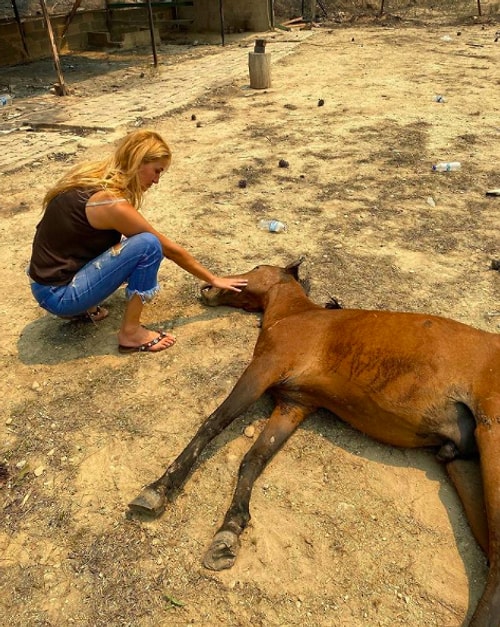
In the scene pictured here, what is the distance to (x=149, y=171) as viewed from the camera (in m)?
3.35

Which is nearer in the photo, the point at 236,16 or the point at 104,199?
the point at 104,199

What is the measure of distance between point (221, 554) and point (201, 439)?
610mm

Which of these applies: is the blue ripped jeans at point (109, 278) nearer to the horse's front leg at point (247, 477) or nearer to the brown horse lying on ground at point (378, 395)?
the brown horse lying on ground at point (378, 395)

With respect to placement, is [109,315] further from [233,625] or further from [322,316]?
[233,625]

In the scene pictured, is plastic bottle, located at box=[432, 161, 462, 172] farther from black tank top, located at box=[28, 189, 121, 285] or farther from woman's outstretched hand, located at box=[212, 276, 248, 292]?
black tank top, located at box=[28, 189, 121, 285]

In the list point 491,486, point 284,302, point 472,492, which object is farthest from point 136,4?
point 491,486

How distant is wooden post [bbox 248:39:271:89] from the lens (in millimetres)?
10547

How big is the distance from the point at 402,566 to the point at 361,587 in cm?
22

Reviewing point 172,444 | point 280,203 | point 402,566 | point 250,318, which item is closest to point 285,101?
point 280,203

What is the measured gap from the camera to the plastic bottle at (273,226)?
5316mm

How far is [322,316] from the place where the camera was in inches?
128


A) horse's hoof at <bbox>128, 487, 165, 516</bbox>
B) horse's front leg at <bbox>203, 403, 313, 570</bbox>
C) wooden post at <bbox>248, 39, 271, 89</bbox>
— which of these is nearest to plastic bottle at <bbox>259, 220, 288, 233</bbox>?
horse's front leg at <bbox>203, 403, 313, 570</bbox>

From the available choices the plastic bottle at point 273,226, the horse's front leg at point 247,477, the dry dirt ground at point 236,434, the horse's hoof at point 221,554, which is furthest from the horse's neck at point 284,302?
the plastic bottle at point 273,226

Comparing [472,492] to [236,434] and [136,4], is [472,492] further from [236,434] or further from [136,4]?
[136,4]
